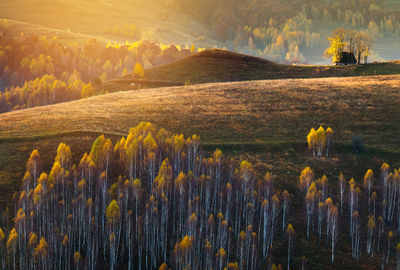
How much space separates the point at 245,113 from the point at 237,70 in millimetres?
64550

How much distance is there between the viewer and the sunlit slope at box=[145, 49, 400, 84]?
132625 mm

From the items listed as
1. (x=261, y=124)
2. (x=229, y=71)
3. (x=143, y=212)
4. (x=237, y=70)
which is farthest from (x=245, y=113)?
(x=237, y=70)

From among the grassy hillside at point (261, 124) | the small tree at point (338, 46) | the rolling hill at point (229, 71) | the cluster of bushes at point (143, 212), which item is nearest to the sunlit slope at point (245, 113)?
the grassy hillside at point (261, 124)

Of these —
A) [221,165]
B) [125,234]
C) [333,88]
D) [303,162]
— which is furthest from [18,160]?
[333,88]

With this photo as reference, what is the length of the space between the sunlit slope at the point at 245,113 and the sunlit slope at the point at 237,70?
934 inches

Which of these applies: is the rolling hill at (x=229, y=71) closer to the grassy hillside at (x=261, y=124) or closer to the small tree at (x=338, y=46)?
the small tree at (x=338, y=46)

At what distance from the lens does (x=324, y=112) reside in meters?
86.0

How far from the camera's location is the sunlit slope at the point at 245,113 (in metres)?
75.4

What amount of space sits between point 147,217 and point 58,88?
498ft

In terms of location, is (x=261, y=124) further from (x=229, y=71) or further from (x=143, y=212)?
(x=229, y=71)

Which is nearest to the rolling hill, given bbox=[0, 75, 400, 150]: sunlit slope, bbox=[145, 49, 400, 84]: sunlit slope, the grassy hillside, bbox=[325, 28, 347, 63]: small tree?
bbox=[145, 49, 400, 84]: sunlit slope

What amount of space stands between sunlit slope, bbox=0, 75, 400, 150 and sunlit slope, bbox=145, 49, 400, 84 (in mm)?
23715

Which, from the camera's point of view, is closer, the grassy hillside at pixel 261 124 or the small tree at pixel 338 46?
the grassy hillside at pixel 261 124

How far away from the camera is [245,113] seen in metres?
87.4
